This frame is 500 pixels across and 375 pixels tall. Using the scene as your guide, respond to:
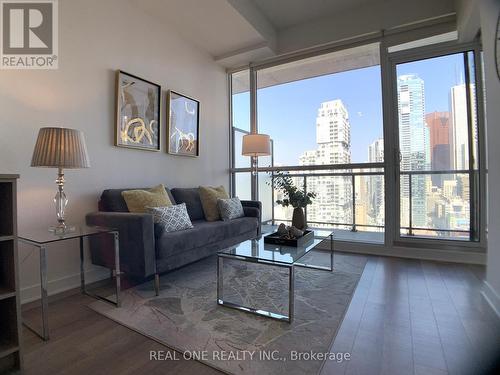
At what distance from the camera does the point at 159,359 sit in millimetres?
1360

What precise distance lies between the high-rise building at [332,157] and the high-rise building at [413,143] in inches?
25.9

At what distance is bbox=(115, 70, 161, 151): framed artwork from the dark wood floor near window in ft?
5.14

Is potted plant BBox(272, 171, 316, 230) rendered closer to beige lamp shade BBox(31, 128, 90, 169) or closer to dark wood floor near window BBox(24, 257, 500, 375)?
dark wood floor near window BBox(24, 257, 500, 375)

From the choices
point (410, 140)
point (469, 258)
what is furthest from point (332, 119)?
point (469, 258)

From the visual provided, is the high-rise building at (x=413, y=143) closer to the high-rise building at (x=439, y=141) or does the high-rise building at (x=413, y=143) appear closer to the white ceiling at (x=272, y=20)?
the high-rise building at (x=439, y=141)

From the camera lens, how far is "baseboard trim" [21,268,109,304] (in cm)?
198

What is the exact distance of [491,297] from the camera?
1905 millimetres

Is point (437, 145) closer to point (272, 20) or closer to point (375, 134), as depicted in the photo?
point (375, 134)

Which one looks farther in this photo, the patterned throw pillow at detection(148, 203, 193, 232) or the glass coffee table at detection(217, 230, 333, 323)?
the patterned throw pillow at detection(148, 203, 193, 232)

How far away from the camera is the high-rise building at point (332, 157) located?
146 inches

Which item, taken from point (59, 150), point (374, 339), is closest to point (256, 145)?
point (59, 150)

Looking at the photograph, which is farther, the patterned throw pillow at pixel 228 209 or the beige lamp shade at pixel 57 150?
the patterned throw pillow at pixel 228 209

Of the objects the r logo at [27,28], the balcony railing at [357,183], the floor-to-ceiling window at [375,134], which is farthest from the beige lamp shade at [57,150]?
the floor-to-ceiling window at [375,134]
